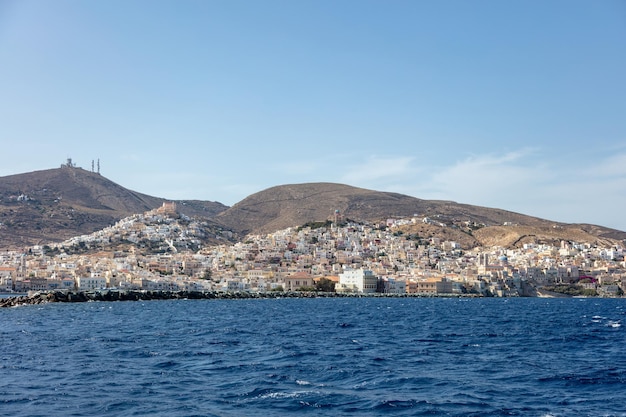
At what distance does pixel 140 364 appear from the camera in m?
24.6

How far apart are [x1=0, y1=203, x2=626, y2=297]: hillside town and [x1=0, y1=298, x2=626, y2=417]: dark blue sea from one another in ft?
242

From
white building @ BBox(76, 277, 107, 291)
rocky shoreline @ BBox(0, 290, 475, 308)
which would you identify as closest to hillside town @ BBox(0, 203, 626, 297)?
white building @ BBox(76, 277, 107, 291)

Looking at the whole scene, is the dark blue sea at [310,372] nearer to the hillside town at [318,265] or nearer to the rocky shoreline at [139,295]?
Answer: the rocky shoreline at [139,295]

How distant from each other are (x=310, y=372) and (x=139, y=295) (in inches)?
2648

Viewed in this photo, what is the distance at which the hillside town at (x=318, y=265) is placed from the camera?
111m

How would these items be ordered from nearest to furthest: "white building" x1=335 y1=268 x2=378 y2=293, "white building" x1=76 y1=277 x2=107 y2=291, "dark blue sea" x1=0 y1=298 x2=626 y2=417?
"dark blue sea" x1=0 y1=298 x2=626 y2=417
"white building" x1=76 y1=277 x2=107 y2=291
"white building" x1=335 y1=268 x2=378 y2=293

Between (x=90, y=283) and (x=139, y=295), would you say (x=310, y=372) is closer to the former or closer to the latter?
(x=139, y=295)

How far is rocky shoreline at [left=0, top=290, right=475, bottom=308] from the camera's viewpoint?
72625 mm

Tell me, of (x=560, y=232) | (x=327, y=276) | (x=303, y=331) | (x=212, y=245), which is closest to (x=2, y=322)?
(x=303, y=331)

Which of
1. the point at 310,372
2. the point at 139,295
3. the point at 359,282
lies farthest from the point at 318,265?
the point at 310,372

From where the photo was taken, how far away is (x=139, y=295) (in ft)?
284

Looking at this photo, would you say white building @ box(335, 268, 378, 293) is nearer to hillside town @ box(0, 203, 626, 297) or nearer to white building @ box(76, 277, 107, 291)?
hillside town @ box(0, 203, 626, 297)

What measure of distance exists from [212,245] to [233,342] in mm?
158428

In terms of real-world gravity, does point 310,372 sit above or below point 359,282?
below
